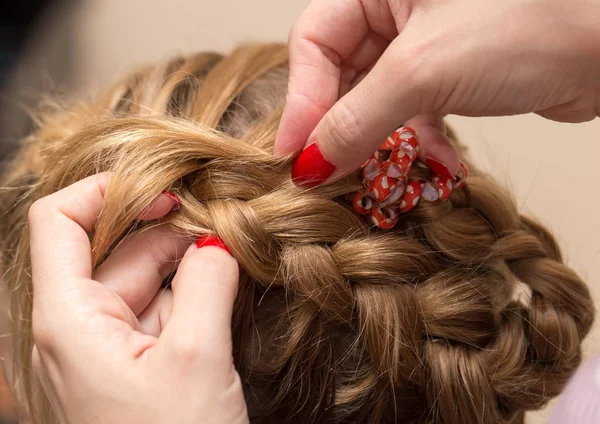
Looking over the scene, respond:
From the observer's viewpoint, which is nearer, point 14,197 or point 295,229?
point 295,229

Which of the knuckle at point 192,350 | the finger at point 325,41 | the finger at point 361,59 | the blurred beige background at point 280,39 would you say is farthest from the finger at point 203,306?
the blurred beige background at point 280,39

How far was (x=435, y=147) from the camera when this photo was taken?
30.4 inches

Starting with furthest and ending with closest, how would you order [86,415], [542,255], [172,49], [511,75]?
[172,49], [542,255], [511,75], [86,415]

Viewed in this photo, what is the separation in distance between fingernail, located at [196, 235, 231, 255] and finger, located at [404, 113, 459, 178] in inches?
11.6

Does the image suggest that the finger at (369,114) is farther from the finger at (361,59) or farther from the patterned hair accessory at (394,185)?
the finger at (361,59)

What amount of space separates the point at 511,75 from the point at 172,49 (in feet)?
3.94

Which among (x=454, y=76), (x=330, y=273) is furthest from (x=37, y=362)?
(x=454, y=76)

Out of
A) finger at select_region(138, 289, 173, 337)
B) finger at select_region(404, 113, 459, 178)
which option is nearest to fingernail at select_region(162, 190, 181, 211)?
finger at select_region(138, 289, 173, 337)

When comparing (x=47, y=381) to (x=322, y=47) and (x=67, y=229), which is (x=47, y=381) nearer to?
(x=67, y=229)

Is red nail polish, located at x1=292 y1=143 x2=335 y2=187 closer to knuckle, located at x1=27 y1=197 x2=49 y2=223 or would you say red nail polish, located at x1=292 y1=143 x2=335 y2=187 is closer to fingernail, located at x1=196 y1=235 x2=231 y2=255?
fingernail, located at x1=196 y1=235 x2=231 y2=255

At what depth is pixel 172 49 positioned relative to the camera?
1674 mm

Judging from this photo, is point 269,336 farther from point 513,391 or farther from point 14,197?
point 14,197

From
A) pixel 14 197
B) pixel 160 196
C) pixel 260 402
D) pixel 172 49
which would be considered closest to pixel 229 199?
pixel 160 196

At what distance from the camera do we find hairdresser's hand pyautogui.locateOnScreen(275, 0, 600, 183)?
66 cm
